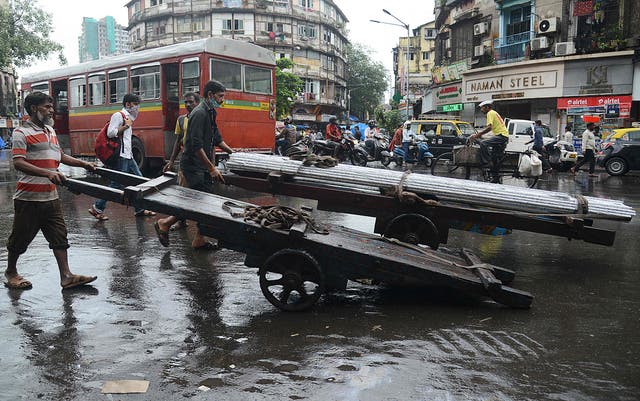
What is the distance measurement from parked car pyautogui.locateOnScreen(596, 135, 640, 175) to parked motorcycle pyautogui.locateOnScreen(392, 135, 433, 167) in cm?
577

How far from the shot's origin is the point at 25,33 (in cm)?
3438

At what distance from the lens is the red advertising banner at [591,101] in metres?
23.2

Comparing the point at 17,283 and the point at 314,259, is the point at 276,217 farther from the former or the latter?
the point at 17,283

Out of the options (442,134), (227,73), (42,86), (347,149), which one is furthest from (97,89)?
(442,134)

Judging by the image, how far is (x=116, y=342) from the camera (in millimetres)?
3535

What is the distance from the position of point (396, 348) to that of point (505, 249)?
3507 mm

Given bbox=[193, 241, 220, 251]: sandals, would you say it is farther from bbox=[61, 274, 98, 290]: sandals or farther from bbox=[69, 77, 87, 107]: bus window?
bbox=[69, 77, 87, 107]: bus window

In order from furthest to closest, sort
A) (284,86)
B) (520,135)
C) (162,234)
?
1. (284,86)
2. (520,135)
3. (162,234)

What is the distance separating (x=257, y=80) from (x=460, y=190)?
9.64 metres

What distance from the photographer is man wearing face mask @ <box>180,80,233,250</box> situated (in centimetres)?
573

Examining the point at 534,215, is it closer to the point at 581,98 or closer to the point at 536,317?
the point at 536,317

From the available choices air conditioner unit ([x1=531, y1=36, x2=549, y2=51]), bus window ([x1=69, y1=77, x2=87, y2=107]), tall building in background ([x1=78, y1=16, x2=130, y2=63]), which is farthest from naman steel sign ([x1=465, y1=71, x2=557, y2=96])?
tall building in background ([x1=78, y1=16, x2=130, y2=63])

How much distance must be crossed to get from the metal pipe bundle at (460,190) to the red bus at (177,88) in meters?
7.32

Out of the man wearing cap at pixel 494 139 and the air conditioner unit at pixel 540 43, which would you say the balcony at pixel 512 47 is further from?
the man wearing cap at pixel 494 139
